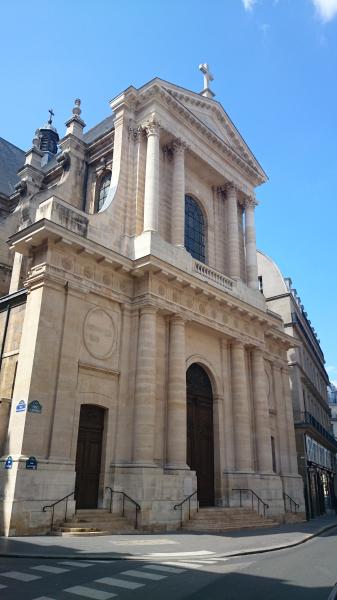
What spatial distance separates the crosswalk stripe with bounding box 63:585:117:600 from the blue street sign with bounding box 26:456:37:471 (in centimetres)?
563

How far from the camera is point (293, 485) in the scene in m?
20.5

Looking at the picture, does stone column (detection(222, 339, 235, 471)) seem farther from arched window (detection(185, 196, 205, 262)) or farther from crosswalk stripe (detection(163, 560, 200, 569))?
crosswalk stripe (detection(163, 560, 200, 569))

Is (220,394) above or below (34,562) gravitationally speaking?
above

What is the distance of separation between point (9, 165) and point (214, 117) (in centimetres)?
1417

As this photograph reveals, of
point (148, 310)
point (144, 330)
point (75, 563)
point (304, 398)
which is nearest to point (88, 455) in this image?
point (144, 330)

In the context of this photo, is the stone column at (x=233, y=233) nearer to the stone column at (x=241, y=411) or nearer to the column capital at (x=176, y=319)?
the stone column at (x=241, y=411)

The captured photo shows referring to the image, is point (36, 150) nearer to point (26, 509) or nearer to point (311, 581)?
point (26, 509)

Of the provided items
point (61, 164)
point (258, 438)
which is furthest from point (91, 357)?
point (61, 164)

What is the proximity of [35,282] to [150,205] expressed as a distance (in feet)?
18.2

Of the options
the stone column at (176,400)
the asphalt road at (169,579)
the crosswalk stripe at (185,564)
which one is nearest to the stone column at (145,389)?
the stone column at (176,400)

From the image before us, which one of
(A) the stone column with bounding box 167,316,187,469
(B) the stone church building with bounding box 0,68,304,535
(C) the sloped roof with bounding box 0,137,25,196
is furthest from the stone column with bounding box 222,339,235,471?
(C) the sloped roof with bounding box 0,137,25,196

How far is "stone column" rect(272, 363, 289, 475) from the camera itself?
2092 centimetres

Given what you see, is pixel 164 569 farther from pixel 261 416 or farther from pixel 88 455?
pixel 261 416

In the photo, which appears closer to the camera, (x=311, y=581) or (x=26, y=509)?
(x=311, y=581)
